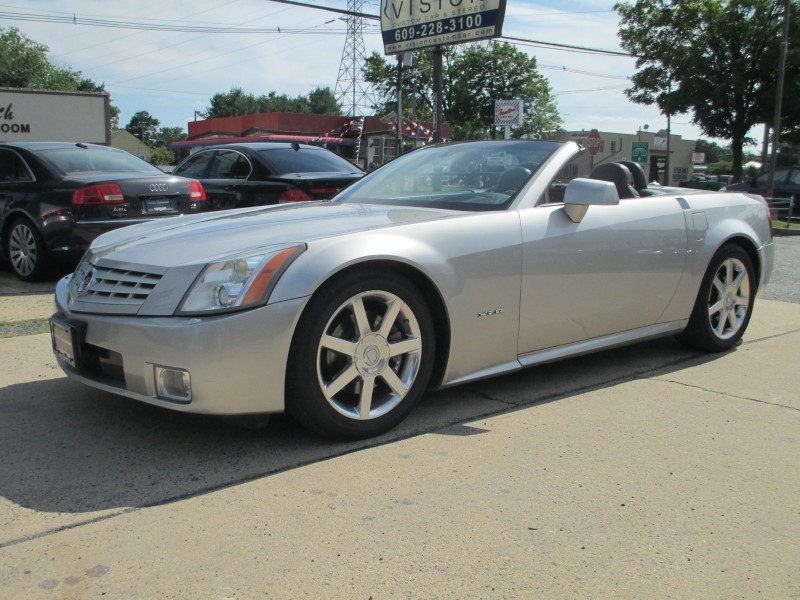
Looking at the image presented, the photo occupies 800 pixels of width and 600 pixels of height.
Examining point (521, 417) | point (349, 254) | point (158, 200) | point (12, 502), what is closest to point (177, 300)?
point (349, 254)

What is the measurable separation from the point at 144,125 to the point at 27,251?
512 feet

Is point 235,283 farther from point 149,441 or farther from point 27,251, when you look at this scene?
point 27,251

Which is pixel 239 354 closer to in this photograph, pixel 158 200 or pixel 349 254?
pixel 349 254

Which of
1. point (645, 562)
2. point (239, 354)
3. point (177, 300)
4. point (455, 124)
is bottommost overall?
point (645, 562)

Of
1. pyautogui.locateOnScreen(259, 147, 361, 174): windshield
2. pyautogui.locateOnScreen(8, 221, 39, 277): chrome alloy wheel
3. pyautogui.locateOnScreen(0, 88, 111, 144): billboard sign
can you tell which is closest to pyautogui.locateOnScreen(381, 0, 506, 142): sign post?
pyautogui.locateOnScreen(259, 147, 361, 174): windshield

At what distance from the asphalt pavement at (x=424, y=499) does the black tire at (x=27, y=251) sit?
11.1 feet

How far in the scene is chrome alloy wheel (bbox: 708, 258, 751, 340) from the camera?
A: 498 centimetres

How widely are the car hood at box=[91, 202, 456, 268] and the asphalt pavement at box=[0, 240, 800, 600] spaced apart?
32.5 inches

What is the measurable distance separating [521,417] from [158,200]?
511cm

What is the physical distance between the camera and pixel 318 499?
111 inches

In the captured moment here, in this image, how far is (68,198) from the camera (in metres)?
7.17

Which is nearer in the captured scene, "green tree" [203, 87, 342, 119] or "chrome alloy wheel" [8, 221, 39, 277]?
"chrome alloy wheel" [8, 221, 39, 277]

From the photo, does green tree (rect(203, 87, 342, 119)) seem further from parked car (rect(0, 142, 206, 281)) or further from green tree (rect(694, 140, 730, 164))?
parked car (rect(0, 142, 206, 281))

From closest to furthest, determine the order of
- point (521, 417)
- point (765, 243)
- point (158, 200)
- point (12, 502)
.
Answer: point (12, 502) → point (521, 417) → point (765, 243) → point (158, 200)
